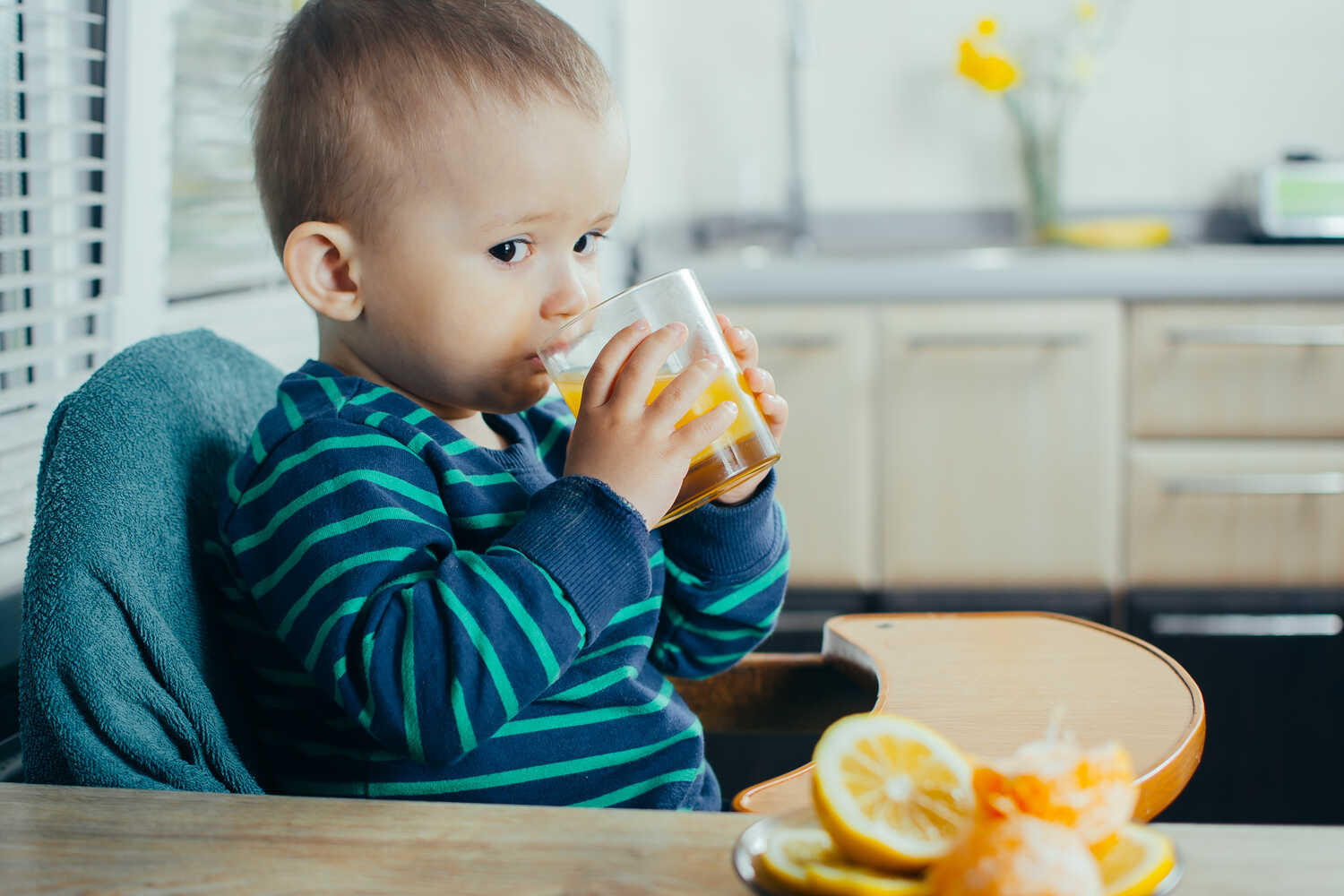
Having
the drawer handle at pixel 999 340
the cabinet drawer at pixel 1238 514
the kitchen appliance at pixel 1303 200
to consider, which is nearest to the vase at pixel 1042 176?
the kitchen appliance at pixel 1303 200

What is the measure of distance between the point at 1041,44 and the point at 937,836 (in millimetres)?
2951

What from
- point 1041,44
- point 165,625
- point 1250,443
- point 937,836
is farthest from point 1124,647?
point 1041,44

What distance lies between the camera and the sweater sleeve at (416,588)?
732mm

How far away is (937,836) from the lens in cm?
47

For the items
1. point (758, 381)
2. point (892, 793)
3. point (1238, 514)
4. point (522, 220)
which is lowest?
point (1238, 514)

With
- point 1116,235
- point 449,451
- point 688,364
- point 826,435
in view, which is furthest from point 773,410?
point 1116,235

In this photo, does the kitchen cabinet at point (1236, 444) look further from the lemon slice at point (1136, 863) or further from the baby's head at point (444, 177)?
the lemon slice at point (1136, 863)

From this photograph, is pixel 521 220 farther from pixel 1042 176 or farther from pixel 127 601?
pixel 1042 176

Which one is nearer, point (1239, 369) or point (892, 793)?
point (892, 793)

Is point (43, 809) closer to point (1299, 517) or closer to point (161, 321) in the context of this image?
point (161, 321)

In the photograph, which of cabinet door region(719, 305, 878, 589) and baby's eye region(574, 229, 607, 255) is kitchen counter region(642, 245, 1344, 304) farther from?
baby's eye region(574, 229, 607, 255)

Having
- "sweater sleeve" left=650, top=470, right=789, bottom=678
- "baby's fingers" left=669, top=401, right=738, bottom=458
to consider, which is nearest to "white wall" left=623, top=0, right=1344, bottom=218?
"sweater sleeve" left=650, top=470, right=789, bottom=678

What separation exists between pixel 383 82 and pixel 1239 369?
6.71ft

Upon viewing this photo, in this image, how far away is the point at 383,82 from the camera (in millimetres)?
856
